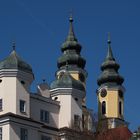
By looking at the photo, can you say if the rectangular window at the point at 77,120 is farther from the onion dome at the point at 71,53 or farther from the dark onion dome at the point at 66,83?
the onion dome at the point at 71,53

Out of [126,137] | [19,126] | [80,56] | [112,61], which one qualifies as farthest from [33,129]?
[112,61]

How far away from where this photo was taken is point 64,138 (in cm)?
7544

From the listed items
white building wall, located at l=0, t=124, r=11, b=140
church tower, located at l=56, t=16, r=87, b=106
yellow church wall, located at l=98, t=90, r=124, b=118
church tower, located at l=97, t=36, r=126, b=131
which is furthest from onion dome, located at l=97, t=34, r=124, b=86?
white building wall, located at l=0, t=124, r=11, b=140

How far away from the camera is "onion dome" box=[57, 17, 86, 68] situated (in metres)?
96.1

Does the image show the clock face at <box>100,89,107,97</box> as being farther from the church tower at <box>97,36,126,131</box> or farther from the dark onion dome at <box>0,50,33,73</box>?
the dark onion dome at <box>0,50,33,73</box>

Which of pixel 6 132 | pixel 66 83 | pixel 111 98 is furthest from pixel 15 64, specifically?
pixel 111 98

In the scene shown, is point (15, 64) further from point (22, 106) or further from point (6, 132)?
point (6, 132)

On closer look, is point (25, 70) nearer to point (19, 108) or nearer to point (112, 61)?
point (19, 108)

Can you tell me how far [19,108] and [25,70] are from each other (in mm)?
4094

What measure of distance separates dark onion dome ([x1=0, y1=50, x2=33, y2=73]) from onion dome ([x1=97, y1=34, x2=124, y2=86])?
29385 mm

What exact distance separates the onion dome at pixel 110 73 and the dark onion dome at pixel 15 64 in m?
29.4

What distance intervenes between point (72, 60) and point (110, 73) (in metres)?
8.30

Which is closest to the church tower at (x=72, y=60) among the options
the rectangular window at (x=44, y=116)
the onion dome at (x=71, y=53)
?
the onion dome at (x=71, y=53)

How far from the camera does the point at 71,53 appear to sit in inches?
3858
